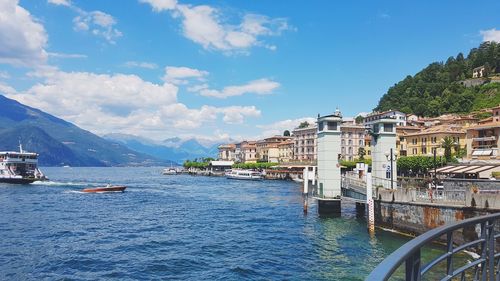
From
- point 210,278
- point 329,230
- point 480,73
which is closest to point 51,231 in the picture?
point 210,278

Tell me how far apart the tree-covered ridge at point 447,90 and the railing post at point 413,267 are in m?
140

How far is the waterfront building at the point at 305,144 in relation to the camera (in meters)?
143

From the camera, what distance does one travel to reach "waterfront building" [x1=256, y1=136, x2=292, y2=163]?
177125mm

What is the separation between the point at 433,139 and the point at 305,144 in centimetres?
6429

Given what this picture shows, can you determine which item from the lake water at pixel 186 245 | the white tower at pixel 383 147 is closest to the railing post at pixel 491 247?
the lake water at pixel 186 245

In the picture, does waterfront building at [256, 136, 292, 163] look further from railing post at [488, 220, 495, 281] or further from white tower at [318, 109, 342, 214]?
railing post at [488, 220, 495, 281]

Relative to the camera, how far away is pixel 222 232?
104 feet

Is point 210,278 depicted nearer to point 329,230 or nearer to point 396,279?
point 396,279

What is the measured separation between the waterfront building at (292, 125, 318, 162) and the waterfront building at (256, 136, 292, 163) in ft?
65.4

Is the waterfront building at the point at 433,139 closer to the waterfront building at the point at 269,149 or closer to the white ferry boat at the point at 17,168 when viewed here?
the white ferry boat at the point at 17,168

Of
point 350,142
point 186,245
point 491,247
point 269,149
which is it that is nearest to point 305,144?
point 350,142

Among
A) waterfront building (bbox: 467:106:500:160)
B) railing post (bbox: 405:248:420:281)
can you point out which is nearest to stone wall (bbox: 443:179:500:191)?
waterfront building (bbox: 467:106:500:160)

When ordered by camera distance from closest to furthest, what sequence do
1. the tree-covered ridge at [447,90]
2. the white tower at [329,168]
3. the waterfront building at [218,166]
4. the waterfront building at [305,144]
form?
the white tower at [329,168], the tree-covered ridge at [447,90], the waterfront building at [305,144], the waterfront building at [218,166]

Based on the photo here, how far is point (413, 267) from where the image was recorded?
3.01 meters
